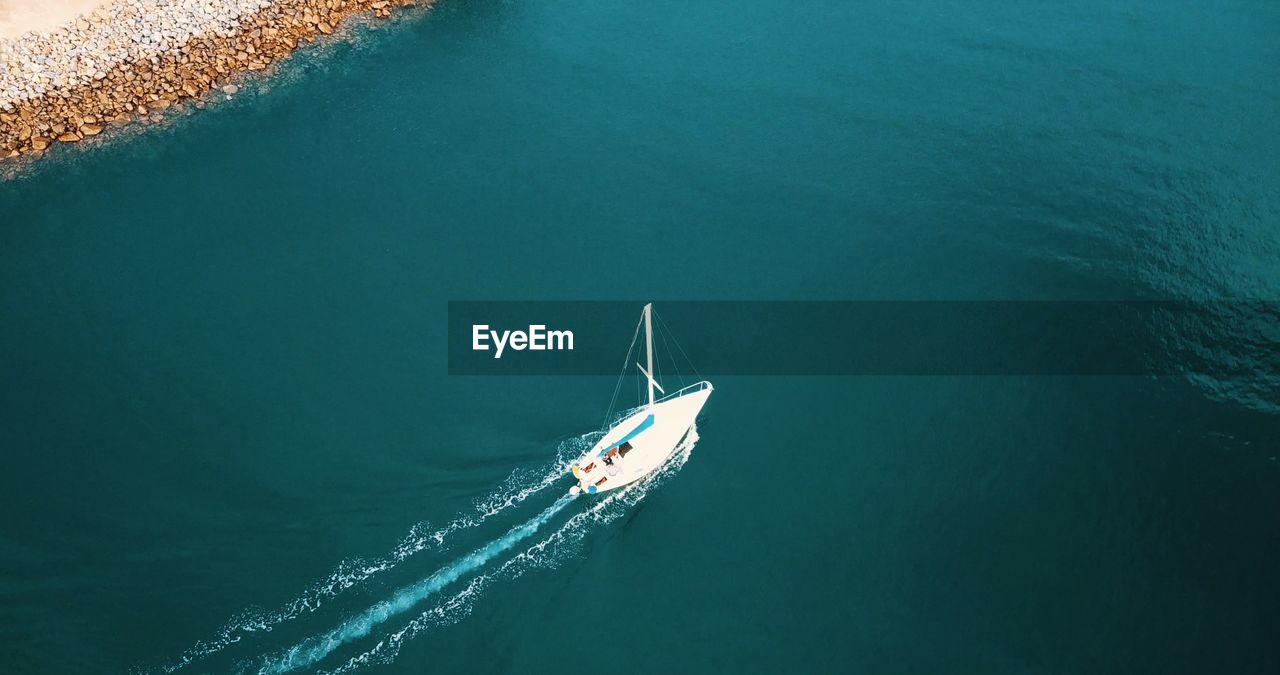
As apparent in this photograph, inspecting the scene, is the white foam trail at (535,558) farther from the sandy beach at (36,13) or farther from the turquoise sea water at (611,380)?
the sandy beach at (36,13)

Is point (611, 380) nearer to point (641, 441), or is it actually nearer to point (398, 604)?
point (641, 441)

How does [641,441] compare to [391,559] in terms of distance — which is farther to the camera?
[641,441]

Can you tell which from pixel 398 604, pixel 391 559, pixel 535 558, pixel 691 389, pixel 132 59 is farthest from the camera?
pixel 132 59

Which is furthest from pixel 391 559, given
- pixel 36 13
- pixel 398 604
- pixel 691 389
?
pixel 36 13

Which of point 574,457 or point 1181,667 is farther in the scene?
point 574,457

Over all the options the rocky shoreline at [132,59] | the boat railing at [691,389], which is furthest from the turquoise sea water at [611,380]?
the rocky shoreline at [132,59]

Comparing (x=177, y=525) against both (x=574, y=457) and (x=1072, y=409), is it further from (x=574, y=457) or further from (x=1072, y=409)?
(x=1072, y=409)

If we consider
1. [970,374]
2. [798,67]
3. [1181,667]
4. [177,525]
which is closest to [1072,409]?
[970,374]
